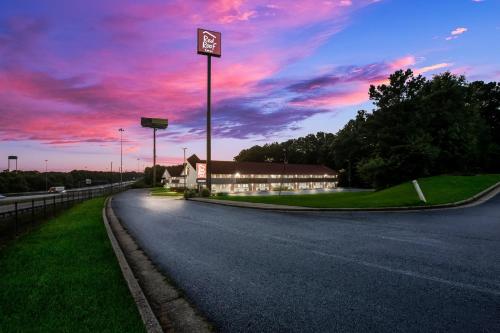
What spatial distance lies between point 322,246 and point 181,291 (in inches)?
179

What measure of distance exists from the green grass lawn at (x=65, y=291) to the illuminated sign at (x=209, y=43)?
38841 millimetres

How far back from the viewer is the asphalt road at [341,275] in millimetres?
4098

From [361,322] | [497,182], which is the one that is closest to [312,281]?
[361,322]

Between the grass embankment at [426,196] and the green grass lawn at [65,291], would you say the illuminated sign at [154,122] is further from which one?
the green grass lawn at [65,291]

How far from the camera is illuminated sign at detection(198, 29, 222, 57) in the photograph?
42781mm

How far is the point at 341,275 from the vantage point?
19.6 ft

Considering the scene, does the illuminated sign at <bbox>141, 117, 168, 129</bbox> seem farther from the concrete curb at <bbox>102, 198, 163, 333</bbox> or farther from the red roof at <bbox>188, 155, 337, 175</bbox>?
the concrete curb at <bbox>102, 198, 163, 333</bbox>

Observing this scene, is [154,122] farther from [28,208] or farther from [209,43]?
[28,208]

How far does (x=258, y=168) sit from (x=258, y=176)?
263cm

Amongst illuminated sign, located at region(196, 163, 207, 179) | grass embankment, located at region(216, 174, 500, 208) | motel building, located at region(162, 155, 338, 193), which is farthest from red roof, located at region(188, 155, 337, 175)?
grass embankment, located at region(216, 174, 500, 208)

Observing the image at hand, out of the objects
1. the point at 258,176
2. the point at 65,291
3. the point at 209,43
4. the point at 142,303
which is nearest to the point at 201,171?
the point at 209,43

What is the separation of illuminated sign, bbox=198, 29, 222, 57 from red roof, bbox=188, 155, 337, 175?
109 feet

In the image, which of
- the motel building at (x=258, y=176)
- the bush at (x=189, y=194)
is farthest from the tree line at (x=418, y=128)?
the motel building at (x=258, y=176)

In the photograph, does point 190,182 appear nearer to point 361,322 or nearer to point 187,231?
point 187,231
